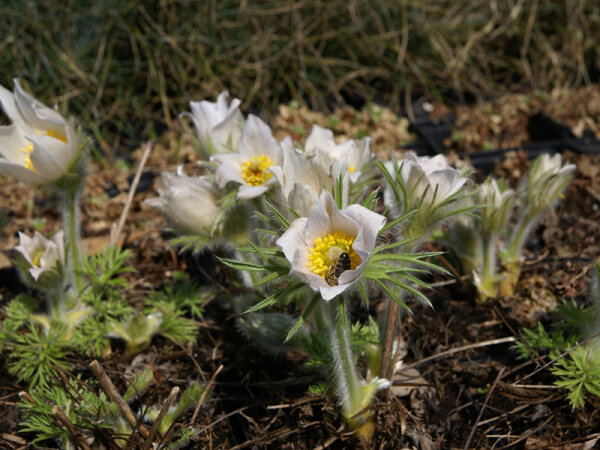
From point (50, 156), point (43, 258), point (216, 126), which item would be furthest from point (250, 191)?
point (43, 258)

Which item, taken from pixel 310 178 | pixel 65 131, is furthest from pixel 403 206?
pixel 65 131

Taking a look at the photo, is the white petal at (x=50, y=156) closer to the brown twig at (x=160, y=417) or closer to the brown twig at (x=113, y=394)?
the brown twig at (x=113, y=394)

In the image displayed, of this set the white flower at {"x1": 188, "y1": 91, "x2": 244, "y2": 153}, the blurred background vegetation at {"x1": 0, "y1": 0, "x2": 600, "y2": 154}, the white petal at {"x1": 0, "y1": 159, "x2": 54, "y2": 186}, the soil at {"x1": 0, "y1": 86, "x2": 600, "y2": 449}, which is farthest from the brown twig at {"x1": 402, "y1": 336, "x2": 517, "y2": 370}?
the blurred background vegetation at {"x1": 0, "y1": 0, "x2": 600, "y2": 154}

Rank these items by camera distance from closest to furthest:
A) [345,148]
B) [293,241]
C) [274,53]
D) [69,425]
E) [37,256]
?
[293,241] → [69,425] → [345,148] → [37,256] → [274,53]

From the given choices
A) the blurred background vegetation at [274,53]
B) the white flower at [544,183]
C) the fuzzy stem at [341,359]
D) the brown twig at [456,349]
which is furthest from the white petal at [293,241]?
the blurred background vegetation at [274,53]

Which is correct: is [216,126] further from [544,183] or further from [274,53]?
[274,53]

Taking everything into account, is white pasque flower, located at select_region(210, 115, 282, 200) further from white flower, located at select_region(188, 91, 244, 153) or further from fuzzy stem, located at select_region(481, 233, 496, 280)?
fuzzy stem, located at select_region(481, 233, 496, 280)
